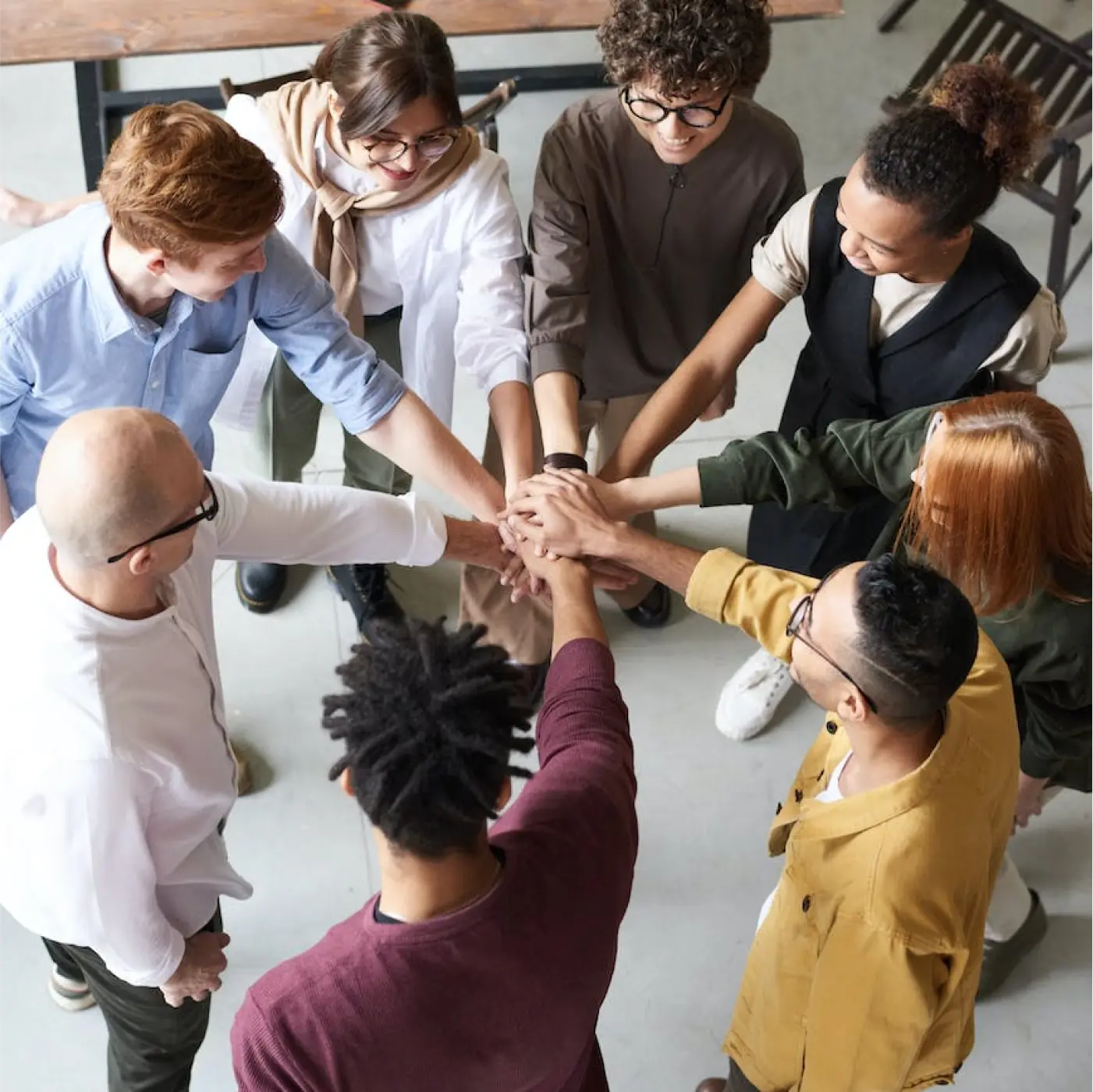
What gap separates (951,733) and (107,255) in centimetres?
134

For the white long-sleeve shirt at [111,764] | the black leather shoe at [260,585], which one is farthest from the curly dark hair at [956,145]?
the black leather shoe at [260,585]

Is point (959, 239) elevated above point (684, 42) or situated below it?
below

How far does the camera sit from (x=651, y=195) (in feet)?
7.27

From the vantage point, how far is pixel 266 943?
7.77 feet

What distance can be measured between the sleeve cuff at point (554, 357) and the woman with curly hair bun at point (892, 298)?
0.18m

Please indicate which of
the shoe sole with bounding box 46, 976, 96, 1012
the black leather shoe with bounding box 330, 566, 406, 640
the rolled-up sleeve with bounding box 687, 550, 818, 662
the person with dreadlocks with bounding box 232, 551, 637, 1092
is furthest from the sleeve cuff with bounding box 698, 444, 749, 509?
the shoe sole with bounding box 46, 976, 96, 1012

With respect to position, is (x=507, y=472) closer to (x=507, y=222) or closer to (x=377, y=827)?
(x=507, y=222)

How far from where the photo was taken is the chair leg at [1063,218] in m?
3.44

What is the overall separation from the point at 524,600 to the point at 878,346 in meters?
0.99

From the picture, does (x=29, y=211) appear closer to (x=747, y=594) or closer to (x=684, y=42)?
(x=684, y=42)

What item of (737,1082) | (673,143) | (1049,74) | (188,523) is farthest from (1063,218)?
(188,523)

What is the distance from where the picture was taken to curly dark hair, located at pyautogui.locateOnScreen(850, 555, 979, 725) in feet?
4.52

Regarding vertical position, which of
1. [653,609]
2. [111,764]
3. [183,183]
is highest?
[183,183]

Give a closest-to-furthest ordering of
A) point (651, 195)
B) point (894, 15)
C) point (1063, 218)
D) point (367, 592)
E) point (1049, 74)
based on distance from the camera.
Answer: point (651, 195) < point (367, 592) < point (1063, 218) < point (1049, 74) < point (894, 15)
